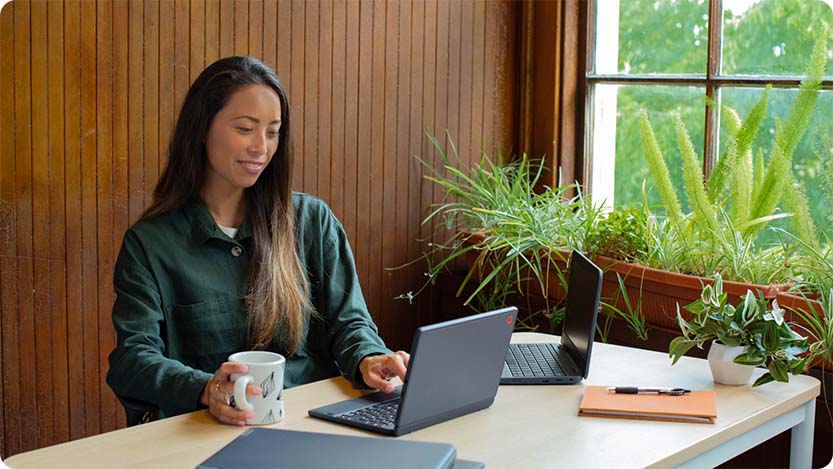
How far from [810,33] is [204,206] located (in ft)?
6.82

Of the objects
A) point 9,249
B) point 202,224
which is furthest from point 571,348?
point 9,249

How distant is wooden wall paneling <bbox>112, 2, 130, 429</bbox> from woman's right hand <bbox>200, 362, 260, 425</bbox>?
1375mm

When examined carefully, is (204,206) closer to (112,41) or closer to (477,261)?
(112,41)

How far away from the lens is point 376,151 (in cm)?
376

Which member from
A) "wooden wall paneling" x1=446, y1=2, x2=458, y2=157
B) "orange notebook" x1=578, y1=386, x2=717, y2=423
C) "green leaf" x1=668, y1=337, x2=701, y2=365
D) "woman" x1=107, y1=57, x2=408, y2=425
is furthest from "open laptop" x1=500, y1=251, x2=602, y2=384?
"wooden wall paneling" x1=446, y1=2, x2=458, y2=157

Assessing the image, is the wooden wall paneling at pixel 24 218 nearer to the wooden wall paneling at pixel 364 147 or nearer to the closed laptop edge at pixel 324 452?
the wooden wall paneling at pixel 364 147

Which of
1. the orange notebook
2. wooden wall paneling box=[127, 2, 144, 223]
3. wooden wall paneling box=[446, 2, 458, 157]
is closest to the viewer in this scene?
the orange notebook

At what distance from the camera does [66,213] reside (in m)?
3.05

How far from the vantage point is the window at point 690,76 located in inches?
130

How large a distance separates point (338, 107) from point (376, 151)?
235mm

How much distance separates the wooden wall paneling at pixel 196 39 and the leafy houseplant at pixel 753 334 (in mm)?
1786

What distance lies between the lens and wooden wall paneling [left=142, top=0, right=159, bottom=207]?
314 centimetres

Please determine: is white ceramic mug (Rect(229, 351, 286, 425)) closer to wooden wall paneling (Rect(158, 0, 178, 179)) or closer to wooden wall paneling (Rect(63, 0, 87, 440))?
wooden wall paneling (Rect(63, 0, 87, 440))

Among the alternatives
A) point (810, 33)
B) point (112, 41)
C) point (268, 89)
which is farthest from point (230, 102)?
point (810, 33)
